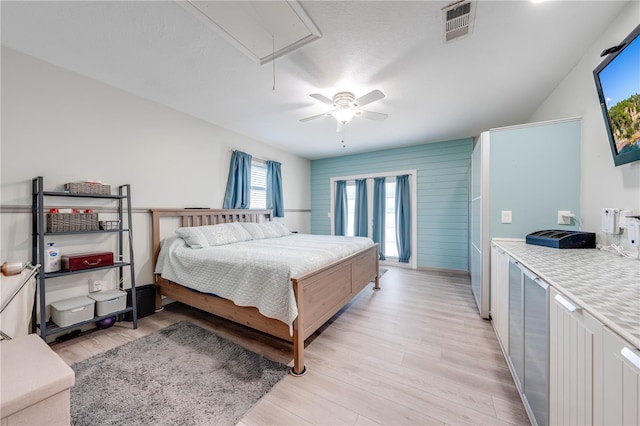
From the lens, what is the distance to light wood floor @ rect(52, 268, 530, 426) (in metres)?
1.47

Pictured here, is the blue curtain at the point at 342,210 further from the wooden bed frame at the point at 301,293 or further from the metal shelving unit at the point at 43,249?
the metal shelving unit at the point at 43,249

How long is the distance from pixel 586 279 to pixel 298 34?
234 centimetres

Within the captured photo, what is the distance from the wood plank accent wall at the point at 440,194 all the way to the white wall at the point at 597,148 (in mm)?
2214

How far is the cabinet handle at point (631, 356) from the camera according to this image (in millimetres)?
571

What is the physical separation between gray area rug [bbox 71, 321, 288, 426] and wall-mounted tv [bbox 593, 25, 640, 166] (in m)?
2.79

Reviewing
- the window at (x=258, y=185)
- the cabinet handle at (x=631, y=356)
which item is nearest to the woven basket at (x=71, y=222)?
the window at (x=258, y=185)

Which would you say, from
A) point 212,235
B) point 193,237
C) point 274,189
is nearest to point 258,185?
point 274,189

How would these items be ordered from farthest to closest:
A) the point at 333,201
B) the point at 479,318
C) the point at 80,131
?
the point at 333,201 < the point at 479,318 < the point at 80,131

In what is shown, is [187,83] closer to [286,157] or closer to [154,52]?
[154,52]

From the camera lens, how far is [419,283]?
407 cm

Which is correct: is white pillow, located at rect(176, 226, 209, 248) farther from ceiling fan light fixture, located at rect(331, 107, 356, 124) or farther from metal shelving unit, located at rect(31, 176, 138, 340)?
ceiling fan light fixture, located at rect(331, 107, 356, 124)

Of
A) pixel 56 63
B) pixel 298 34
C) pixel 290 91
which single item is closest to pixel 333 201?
pixel 290 91

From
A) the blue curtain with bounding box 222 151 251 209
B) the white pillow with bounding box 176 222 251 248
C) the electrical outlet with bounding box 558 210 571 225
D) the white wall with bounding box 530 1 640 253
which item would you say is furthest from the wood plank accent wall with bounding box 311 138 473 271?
the white pillow with bounding box 176 222 251 248

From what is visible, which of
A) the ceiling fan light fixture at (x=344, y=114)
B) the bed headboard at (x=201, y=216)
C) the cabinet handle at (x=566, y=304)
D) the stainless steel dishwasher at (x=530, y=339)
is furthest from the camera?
the bed headboard at (x=201, y=216)
